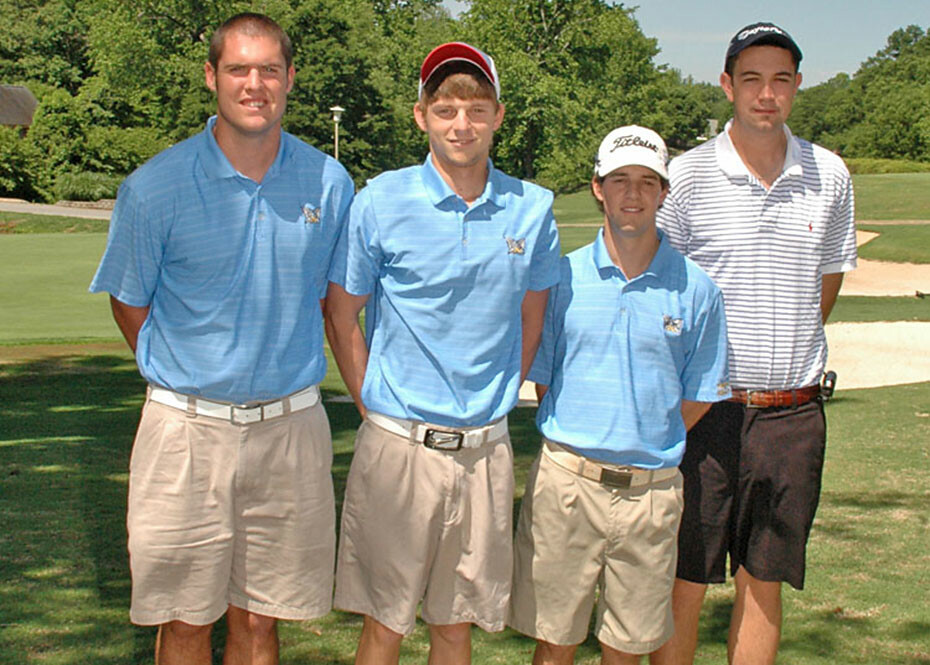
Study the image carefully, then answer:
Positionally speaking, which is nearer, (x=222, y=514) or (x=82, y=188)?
(x=222, y=514)

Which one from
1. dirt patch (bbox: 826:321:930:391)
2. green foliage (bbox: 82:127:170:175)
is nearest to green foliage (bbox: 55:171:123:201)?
green foliage (bbox: 82:127:170:175)

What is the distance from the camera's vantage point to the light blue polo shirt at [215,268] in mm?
3555

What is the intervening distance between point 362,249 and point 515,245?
49 centimetres

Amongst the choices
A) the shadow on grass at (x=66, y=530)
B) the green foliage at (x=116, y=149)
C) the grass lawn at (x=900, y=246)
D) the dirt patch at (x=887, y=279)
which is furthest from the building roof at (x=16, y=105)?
the shadow on grass at (x=66, y=530)

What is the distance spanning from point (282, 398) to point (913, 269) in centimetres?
2599

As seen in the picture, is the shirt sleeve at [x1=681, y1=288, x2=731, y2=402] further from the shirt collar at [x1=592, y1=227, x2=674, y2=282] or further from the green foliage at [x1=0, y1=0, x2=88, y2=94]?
the green foliage at [x1=0, y1=0, x2=88, y2=94]

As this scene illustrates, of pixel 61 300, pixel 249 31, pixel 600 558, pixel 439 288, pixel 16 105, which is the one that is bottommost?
pixel 61 300

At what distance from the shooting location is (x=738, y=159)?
408 centimetres

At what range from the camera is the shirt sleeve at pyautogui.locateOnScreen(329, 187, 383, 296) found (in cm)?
359

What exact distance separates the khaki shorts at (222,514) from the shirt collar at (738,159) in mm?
1699

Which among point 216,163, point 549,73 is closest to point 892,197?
point 549,73

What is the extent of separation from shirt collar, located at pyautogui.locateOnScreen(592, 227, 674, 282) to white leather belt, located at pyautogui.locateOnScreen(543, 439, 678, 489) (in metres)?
0.62

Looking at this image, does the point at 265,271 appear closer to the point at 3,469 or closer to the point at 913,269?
the point at 3,469

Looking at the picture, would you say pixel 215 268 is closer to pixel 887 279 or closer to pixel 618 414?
pixel 618 414
